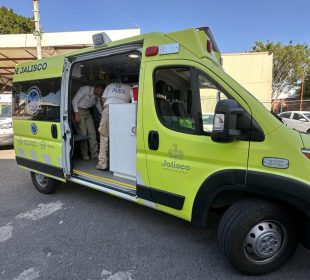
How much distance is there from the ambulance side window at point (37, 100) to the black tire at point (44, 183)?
1.09m

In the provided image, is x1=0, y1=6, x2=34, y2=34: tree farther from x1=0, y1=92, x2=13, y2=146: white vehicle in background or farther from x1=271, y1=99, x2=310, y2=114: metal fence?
x1=271, y1=99, x2=310, y2=114: metal fence

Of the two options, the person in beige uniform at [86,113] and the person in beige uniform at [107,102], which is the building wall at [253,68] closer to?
the person in beige uniform at [86,113]

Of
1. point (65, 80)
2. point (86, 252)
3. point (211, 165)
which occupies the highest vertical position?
point (65, 80)

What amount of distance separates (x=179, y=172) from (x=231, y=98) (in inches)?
36.6

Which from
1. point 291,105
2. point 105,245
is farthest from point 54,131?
point 291,105

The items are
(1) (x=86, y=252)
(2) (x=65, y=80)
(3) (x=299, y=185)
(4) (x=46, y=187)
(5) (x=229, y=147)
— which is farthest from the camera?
(4) (x=46, y=187)

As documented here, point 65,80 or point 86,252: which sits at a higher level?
point 65,80

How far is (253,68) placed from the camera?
18.2 meters

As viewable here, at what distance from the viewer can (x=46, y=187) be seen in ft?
16.9

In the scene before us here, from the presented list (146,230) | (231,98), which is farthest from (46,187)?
(231,98)

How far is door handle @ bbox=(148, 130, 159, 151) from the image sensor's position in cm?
315

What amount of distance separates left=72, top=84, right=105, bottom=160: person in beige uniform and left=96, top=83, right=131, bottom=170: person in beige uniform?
627mm

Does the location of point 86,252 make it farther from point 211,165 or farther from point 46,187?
point 46,187

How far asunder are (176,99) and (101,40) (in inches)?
55.0
